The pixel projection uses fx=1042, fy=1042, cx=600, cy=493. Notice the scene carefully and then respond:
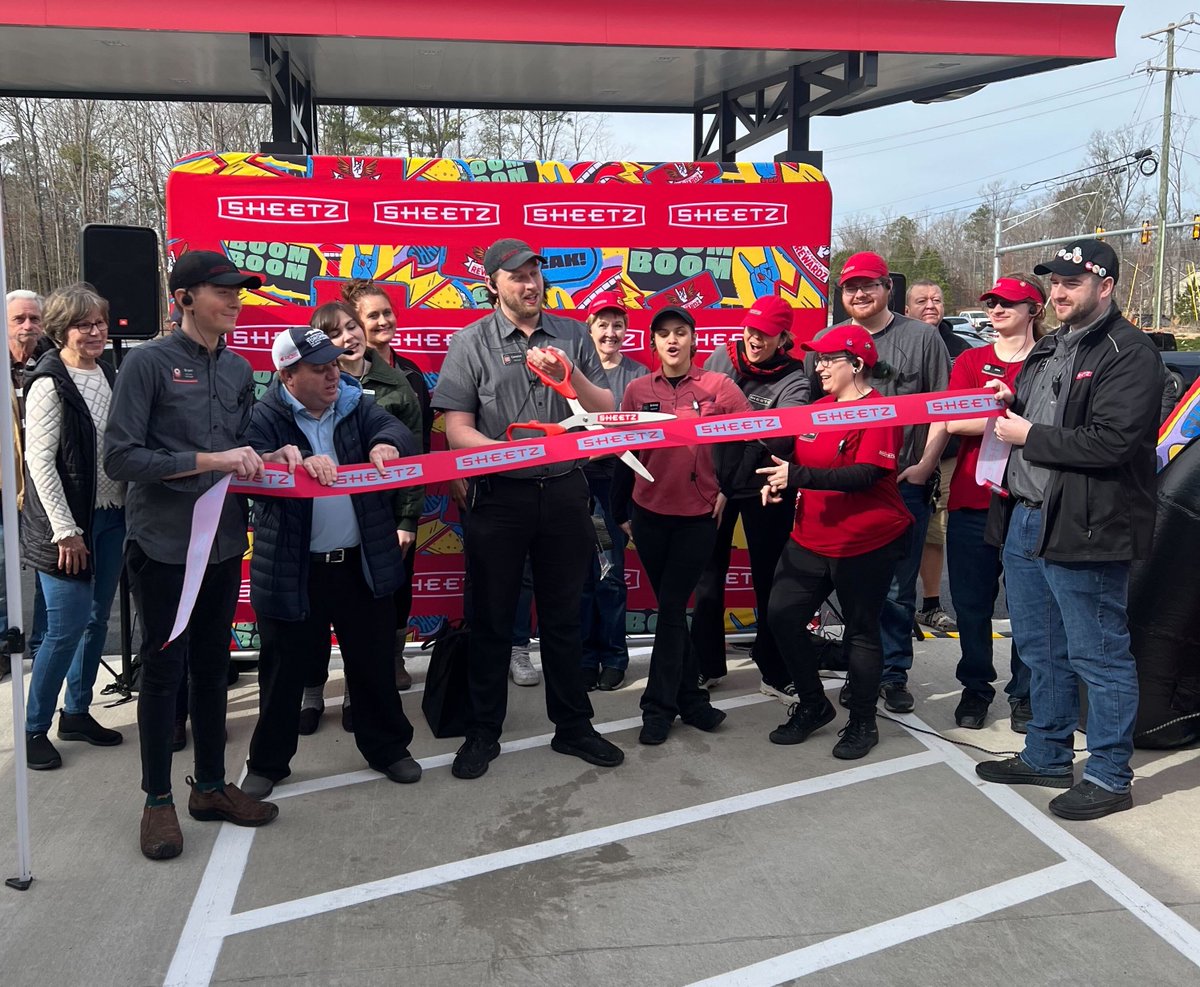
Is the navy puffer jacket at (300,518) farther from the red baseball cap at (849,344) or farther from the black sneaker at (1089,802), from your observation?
the black sneaker at (1089,802)

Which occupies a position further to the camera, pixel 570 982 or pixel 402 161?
pixel 402 161

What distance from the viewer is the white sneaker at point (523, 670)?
5711mm

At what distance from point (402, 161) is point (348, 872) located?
3.72 metres

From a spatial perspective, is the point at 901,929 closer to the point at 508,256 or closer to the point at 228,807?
the point at 228,807

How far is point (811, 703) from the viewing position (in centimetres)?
482

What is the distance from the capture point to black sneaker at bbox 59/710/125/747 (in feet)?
15.5

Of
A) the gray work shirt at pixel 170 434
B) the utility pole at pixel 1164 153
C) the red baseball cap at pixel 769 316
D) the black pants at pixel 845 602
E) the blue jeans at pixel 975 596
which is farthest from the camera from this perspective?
the utility pole at pixel 1164 153

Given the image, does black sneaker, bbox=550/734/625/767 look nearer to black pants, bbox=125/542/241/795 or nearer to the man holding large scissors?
the man holding large scissors

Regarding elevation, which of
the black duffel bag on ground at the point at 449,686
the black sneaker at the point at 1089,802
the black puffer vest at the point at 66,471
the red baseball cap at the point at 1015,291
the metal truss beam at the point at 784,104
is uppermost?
the metal truss beam at the point at 784,104

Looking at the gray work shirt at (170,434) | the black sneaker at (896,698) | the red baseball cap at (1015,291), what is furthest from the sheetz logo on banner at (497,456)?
the black sneaker at (896,698)

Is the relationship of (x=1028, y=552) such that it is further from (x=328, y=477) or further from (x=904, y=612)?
(x=328, y=477)

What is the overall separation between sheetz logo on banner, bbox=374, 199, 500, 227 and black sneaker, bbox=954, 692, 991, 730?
350 cm

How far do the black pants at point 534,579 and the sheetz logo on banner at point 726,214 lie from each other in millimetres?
2118

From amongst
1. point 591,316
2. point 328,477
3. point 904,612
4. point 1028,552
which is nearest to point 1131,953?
point 1028,552
